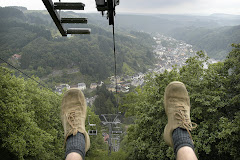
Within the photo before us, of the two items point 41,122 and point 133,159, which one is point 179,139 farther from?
point 41,122

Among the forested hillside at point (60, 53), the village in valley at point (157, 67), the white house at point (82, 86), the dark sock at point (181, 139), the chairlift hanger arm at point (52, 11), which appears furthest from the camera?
the forested hillside at point (60, 53)

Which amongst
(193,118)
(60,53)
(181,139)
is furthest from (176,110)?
(60,53)

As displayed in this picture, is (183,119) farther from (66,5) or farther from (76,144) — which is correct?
(66,5)

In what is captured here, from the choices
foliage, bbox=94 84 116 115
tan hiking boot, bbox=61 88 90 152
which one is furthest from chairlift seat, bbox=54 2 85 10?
foliage, bbox=94 84 116 115

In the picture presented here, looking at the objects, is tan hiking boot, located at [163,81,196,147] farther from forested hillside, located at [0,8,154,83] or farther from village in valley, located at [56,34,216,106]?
forested hillside, located at [0,8,154,83]

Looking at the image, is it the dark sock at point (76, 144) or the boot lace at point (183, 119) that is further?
the boot lace at point (183, 119)

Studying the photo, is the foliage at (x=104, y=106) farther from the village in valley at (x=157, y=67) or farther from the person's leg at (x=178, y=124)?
the person's leg at (x=178, y=124)

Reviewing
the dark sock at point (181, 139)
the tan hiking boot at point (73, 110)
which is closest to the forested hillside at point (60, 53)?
the tan hiking boot at point (73, 110)

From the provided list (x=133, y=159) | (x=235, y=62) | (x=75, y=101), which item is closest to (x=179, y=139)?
(x=75, y=101)
